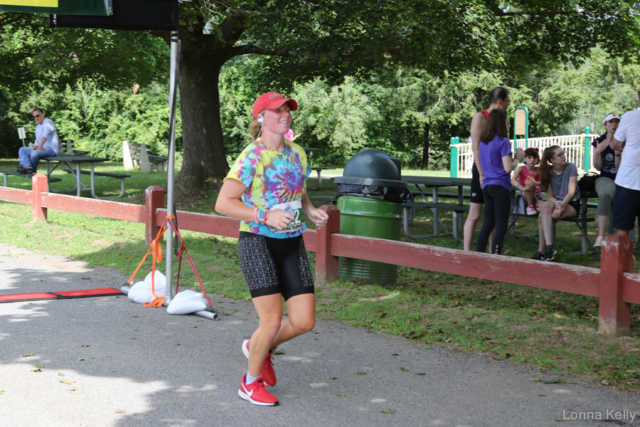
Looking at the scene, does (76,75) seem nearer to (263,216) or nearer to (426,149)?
(426,149)

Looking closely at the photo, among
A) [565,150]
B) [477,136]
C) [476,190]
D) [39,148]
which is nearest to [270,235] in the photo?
[477,136]

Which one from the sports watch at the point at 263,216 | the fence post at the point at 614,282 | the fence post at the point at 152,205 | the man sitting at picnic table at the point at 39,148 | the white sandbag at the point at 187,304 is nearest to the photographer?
the sports watch at the point at 263,216

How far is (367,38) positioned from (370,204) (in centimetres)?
671

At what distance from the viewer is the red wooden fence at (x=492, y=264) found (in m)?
5.05

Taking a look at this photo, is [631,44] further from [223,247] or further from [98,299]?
[98,299]

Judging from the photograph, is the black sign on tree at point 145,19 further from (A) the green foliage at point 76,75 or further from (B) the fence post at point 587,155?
(B) the fence post at point 587,155

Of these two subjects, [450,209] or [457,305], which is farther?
[450,209]

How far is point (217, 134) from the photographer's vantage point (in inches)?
611

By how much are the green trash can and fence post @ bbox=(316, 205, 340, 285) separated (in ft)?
0.46

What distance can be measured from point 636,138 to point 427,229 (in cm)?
524

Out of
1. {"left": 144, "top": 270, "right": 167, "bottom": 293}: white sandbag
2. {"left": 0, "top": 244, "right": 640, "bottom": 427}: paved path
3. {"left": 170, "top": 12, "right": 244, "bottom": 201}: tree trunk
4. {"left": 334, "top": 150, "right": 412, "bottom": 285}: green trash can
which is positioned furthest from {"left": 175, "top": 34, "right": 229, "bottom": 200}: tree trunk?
{"left": 0, "top": 244, "right": 640, "bottom": 427}: paved path

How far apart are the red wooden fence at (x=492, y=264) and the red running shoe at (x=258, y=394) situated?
7.98 ft

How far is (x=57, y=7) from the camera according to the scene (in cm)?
620

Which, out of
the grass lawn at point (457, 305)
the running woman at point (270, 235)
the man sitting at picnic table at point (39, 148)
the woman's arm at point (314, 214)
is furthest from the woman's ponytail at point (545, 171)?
the man sitting at picnic table at point (39, 148)
